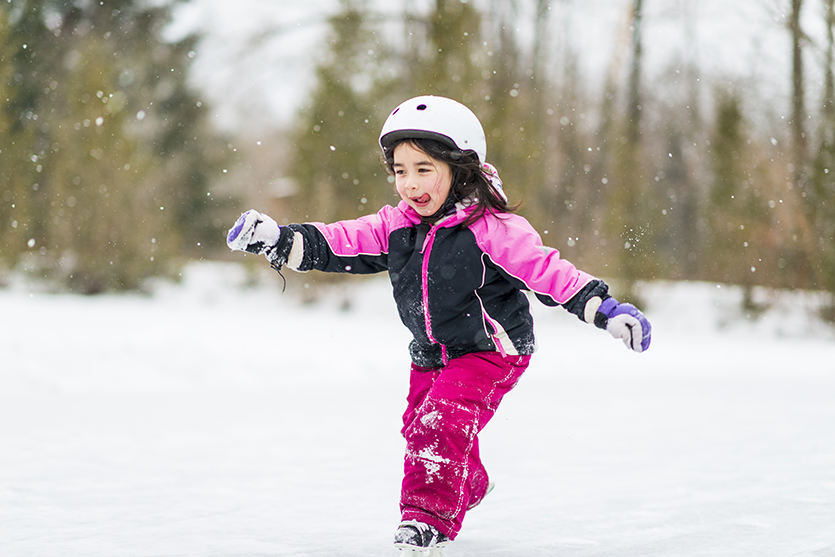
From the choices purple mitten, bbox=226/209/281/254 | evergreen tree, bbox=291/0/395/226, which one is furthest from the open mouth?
evergreen tree, bbox=291/0/395/226

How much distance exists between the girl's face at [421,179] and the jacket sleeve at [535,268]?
0.45 feet

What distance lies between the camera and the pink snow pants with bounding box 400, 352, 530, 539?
1.86 meters

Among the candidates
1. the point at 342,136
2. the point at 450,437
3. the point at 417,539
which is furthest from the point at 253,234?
the point at 342,136

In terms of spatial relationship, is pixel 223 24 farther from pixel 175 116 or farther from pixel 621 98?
pixel 621 98

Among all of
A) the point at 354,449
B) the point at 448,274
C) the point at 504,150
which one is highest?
the point at 504,150

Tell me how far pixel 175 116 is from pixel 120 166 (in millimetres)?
5595

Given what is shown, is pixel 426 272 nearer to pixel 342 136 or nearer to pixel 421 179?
pixel 421 179

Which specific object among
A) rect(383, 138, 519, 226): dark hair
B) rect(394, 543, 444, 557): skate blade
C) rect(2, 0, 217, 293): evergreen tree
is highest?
rect(2, 0, 217, 293): evergreen tree

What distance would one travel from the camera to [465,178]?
2.04 m

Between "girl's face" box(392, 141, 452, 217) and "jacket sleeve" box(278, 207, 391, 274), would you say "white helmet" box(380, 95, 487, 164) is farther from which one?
"jacket sleeve" box(278, 207, 391, 274)

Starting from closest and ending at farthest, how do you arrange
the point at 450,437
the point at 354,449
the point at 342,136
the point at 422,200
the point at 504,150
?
the point at 450,437
the point at 422,200
the point at 354,449
the point at 504,150
the point at 342,136

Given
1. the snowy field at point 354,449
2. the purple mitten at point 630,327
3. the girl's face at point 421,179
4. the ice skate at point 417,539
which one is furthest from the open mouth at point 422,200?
the snowy field at point 354,449

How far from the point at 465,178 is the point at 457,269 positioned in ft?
0.93

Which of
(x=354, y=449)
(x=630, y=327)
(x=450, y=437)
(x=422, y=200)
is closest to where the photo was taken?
(x=630, y=327)
